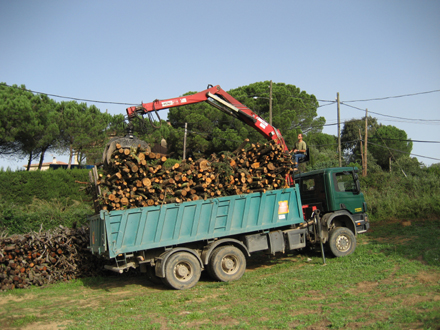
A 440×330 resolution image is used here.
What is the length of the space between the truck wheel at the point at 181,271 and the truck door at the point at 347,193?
4.72 metres

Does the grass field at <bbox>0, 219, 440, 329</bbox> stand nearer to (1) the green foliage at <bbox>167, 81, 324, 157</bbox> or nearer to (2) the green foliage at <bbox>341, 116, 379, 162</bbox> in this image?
(1) the green foliage at <bbox>167, 81, 324, 157</bbox>

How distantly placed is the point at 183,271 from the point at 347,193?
5.49 m

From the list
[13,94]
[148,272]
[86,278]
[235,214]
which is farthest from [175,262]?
[13,94]

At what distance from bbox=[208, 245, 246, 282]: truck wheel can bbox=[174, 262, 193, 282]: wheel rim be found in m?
0.53

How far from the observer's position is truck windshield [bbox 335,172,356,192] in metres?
10.8

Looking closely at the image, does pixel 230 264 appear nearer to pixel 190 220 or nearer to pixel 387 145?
pixel 190 220

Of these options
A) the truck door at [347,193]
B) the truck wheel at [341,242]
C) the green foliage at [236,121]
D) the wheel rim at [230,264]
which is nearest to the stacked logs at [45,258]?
the wheel rim at [230,264]

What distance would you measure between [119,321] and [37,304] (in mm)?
2685

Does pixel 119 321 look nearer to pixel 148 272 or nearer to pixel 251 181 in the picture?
pixel 148 272

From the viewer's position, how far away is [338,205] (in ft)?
34.8

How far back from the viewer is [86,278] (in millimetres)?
10000

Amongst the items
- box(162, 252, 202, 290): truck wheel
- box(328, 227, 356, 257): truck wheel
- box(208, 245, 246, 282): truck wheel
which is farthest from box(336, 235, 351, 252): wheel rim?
box(162, 252, 202, 290): truck wheel

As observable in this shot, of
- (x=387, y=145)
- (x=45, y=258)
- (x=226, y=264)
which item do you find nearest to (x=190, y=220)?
(x=226, y=264)

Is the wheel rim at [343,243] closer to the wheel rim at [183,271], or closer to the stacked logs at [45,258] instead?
the wheel rim at [183,271]
